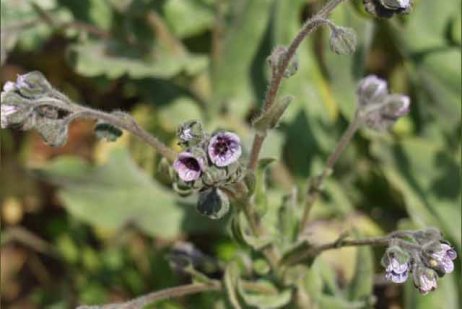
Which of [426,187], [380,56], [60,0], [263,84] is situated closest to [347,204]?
[426,187]

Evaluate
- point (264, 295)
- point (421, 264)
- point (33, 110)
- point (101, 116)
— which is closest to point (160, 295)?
point (264, 295)

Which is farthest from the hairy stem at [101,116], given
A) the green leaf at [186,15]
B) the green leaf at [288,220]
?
the green leaf at [186,15]

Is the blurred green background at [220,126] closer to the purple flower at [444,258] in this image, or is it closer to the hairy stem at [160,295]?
the hairy stem at [160,295]

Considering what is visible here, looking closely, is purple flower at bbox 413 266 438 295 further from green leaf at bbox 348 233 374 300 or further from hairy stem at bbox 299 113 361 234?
green leaf at bbox 348 233 374 300

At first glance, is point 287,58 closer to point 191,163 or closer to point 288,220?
point 191,163

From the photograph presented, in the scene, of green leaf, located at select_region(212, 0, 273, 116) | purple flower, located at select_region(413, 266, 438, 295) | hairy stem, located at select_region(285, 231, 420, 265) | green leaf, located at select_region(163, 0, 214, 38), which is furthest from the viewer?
green leaf, located at select_region(163, 0, 214, 38)

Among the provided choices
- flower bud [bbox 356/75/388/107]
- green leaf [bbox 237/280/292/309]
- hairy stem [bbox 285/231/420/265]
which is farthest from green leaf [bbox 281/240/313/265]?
flower bud [bbox 356/75/388/107]

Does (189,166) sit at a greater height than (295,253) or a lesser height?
greater

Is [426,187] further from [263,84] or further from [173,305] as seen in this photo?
[173,305]
